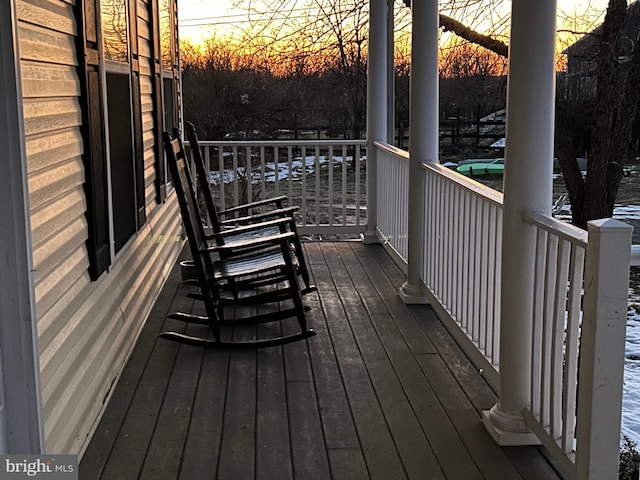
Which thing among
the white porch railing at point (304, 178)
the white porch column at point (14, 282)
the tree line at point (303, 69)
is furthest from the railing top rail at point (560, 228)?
the white porch railing at point (304, 178)

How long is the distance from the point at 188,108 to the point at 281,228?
155 inches

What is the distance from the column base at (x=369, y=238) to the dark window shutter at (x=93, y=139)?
3899 millimetres

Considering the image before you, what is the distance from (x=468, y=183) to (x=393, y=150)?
2.33 meters

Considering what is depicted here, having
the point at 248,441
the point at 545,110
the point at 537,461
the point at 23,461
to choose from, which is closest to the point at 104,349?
the point at 248,441

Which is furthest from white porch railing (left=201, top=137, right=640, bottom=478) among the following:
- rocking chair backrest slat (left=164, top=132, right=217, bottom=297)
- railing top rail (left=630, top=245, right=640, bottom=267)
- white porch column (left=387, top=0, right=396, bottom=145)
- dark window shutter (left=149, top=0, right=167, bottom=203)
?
dark window shutter (left=149, top=0, right=167, bottom=203)

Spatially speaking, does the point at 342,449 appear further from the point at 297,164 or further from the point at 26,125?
the point at 297,164

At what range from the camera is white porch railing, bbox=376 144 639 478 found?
2180mm

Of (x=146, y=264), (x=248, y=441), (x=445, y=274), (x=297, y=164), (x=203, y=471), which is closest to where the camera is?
(x=203, y=471)

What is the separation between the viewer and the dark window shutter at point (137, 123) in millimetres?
4289

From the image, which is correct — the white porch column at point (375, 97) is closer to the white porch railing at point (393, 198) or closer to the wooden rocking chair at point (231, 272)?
the white porch railing at point (393, 198)

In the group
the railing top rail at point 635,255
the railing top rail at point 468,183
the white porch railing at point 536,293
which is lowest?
the white porch railing at point 536,293

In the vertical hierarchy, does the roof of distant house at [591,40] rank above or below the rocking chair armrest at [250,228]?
above

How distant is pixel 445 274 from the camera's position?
437 cm

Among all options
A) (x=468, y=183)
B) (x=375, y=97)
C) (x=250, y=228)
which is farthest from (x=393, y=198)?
(x=468, y=183)
